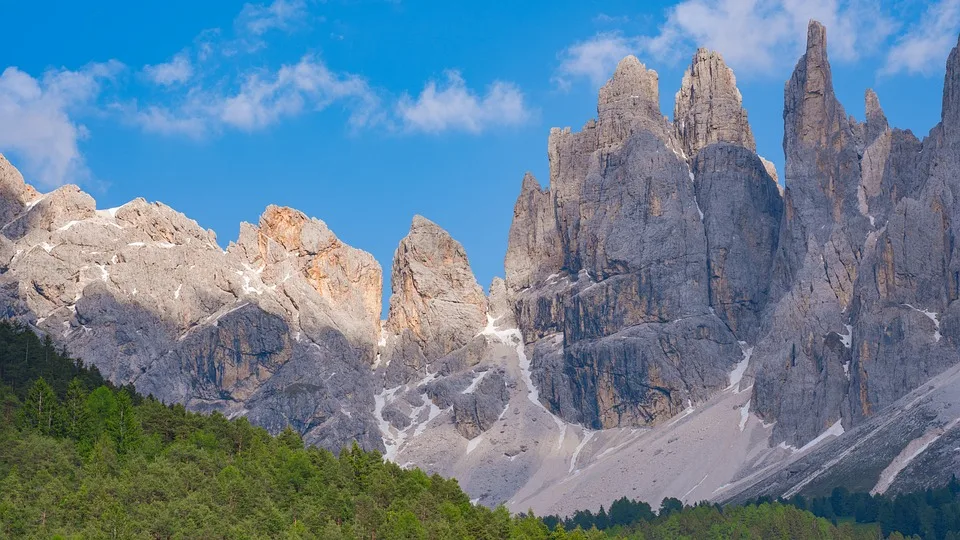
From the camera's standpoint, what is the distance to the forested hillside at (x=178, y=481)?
116 m

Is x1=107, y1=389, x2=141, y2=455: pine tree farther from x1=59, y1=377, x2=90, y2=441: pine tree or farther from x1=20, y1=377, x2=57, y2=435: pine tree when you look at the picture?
x1=20, y1=377, x2=57, y2=435: pine tree

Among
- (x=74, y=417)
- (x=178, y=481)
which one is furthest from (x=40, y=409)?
(x=178, y=481)

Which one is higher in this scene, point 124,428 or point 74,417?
point 74,417

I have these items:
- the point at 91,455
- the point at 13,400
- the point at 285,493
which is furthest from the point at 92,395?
the point at 285,493

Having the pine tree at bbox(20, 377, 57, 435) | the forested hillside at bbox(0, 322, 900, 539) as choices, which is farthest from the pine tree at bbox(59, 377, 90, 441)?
the pine tree at bbox(20, 377, 57, 435)

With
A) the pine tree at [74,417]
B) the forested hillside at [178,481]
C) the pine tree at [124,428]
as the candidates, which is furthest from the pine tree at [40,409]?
the pine tree at [124,428]

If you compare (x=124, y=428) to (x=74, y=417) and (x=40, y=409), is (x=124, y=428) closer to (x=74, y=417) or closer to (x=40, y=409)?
(x=74, y=417)

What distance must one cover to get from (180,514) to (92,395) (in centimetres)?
3954

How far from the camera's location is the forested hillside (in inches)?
4569

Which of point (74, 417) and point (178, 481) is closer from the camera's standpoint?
point (178, 481)

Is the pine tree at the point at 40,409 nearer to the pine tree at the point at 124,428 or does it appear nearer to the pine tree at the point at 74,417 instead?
the pine tree at the point at 74,417

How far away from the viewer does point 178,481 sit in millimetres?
126875

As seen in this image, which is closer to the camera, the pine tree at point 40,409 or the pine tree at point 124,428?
the pine tree at point 124,428

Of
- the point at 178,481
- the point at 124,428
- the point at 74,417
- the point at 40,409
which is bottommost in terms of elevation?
the point at 178,481
